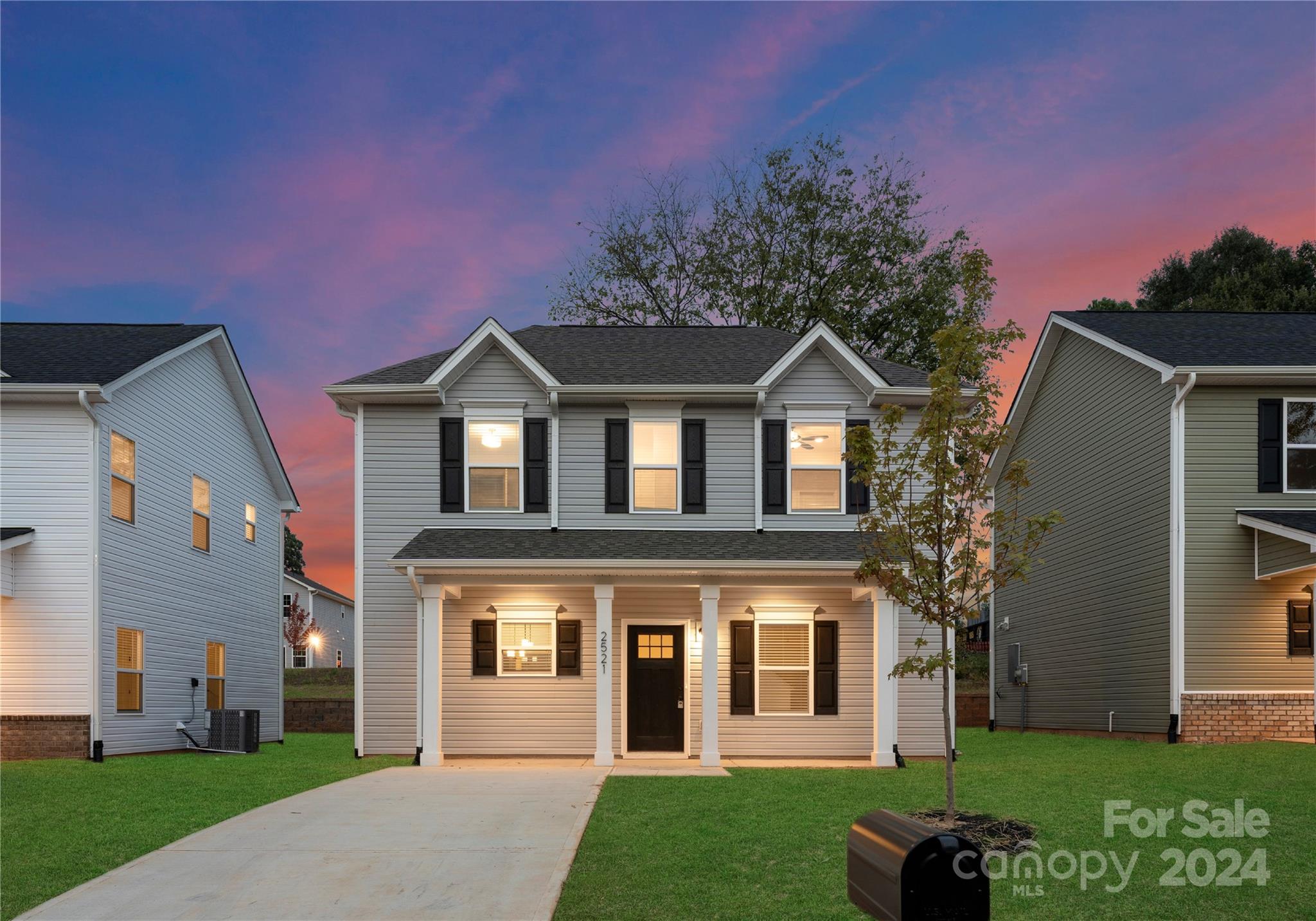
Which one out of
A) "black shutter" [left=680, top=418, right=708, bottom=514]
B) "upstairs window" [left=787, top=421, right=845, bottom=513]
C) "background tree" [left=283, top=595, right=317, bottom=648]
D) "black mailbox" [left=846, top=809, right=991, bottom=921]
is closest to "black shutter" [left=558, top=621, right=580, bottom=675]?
"black shutter" [left=680, top=418, right=708, bottom=514]

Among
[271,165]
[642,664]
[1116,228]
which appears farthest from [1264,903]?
[271,165]

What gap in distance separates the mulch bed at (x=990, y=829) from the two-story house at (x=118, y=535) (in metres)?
12.9

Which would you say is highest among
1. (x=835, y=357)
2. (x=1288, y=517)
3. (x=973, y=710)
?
(x=835, y=357)

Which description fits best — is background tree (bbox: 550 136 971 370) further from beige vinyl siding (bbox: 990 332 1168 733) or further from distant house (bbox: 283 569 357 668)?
distant house (bbox: 283 569 357 668)

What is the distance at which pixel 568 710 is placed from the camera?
55.2 feet

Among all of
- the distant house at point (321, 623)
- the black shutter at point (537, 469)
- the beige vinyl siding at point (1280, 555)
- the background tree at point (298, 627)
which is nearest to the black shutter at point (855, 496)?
the black shutter at point (537, 469)

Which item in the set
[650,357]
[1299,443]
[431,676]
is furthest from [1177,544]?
[431,676]

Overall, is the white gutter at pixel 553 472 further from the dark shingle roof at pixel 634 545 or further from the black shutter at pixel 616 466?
the black shutter at pixel 616 466

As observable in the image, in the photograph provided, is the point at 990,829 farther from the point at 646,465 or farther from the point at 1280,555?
the point at 1280,555

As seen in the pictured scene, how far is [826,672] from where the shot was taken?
16797 millimetres

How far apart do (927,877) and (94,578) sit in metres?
16.5

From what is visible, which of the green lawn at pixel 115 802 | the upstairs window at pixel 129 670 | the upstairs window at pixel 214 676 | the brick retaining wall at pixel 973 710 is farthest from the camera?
the brick retaining wall at pixel 973 710

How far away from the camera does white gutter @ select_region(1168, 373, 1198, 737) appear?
1670 centimetres

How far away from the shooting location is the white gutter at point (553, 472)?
1714 centimetres
